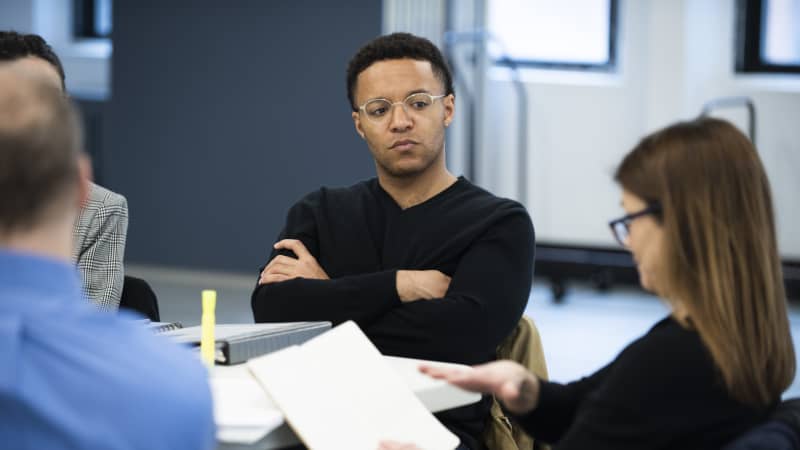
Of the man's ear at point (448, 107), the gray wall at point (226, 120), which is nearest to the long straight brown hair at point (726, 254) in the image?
the man's ear at point (448, 107)

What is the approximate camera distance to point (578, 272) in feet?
22.9

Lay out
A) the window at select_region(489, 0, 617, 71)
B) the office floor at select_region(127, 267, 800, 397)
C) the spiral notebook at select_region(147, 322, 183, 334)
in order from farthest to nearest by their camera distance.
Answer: the window at select_region(489, 0, 617, 71)
the office floor at select_region(127, 267, 800, 397)
the spiral notebook at select_region(147, 322, 183, 334)

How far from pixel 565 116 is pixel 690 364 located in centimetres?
603

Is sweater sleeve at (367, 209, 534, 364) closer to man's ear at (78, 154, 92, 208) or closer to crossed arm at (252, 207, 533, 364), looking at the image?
crossed arm at (252, 207, 533, 364)

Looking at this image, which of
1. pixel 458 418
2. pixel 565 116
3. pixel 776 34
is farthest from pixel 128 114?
pixel 458 418

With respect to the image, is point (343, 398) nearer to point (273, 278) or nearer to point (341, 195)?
point (273, 278)

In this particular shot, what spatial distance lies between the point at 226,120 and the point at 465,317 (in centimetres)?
495

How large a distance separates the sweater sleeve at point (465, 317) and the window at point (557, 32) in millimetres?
5031

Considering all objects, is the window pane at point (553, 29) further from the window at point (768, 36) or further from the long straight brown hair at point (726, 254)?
the long straight brown hair at point (726, 254)

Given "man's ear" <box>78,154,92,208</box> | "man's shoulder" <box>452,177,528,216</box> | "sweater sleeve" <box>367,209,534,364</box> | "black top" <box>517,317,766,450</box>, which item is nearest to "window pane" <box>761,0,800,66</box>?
"man's shoulder" <box>452,177,528,216</box>

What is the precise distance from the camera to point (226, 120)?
7.00 meters

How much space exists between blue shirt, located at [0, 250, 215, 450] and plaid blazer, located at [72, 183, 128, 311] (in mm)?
1549

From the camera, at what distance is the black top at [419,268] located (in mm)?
2287

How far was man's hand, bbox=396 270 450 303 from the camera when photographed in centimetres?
234
